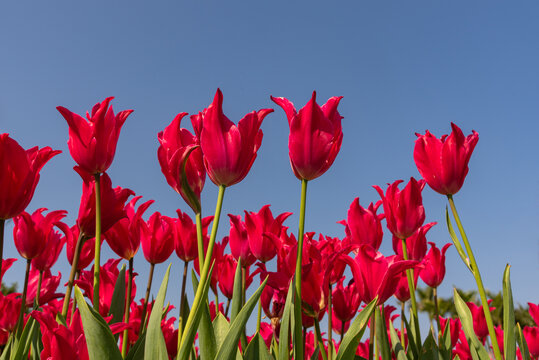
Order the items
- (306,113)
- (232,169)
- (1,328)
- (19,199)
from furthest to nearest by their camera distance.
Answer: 1. (1,328)
2. (19,199)
3. (306,113)
4. (232,169)

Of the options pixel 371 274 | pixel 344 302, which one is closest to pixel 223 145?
pixel 371 274

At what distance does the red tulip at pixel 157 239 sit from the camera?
246 centimetres

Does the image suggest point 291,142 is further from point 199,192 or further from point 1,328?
point 1,328

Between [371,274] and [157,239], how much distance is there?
1.17m

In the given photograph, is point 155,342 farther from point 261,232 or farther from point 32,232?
point 32,232

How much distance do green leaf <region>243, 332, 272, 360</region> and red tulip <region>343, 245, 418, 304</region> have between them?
0.53 metres

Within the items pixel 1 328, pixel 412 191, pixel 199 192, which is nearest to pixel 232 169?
pixel 199 192

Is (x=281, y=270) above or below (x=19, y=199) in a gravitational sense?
below

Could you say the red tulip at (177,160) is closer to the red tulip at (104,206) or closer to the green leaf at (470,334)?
the red tulip at (104,206)

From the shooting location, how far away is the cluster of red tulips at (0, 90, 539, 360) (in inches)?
56.1

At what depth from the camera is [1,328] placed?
2.80 m

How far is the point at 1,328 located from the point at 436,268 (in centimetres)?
289

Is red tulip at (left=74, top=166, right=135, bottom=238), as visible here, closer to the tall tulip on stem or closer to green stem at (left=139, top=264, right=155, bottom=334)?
green stem at (left=139, top=264, right=155, bottom=334)

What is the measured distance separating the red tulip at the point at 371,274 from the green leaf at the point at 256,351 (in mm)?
530
